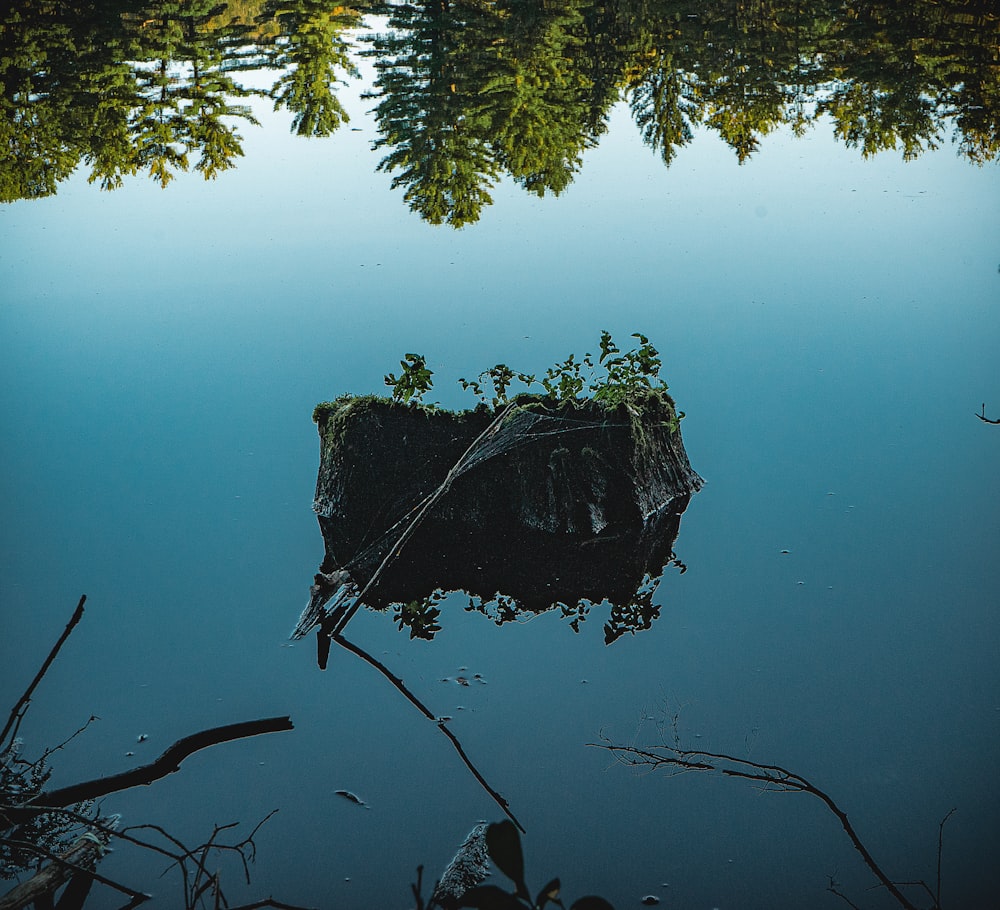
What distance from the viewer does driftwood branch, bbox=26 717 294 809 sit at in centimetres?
211

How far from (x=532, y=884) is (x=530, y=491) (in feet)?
5.50

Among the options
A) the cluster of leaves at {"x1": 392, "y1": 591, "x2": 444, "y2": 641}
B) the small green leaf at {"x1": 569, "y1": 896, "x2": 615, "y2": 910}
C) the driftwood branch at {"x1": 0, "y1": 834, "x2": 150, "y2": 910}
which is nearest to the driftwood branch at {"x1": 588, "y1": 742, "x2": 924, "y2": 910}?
the cluster of leaves at {"x1": 392, "y1": 591, "x2": 444, "y2": 641}

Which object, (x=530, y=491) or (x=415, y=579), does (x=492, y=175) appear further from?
(x=415, y=579)

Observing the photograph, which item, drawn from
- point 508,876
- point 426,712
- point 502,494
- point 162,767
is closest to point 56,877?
point 162,767

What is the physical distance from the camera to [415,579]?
3191mm

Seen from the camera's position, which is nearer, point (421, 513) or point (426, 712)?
point (426, 712)

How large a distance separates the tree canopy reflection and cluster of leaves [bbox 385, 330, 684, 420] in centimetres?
267

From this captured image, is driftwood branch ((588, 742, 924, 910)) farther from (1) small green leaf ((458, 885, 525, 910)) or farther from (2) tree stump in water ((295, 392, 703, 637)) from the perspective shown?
(1) small green leaf ((458, 885, 525, 910))

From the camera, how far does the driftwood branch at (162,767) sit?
6.93ft

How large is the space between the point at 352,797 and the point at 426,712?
335 mm

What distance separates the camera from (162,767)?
7.51ft

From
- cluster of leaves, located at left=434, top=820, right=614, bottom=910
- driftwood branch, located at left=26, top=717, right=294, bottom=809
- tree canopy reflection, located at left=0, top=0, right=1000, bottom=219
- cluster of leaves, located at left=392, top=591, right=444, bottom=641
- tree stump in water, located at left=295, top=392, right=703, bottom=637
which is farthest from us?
tree canopy reflection, located at left=0, top=0, right=1000, bottom=219

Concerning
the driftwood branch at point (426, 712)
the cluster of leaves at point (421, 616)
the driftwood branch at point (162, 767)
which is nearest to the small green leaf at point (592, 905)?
the driftwood branch at point (426, 712)

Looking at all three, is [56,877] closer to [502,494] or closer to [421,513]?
[421,513]
